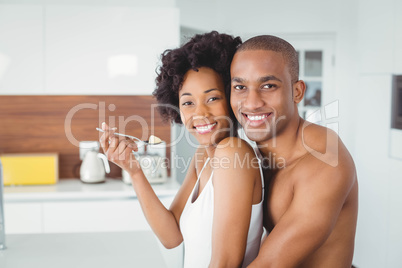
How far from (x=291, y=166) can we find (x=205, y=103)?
30cm

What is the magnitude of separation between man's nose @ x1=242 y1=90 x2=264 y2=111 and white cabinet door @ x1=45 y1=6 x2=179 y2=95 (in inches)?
71.4

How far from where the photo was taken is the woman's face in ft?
4.02

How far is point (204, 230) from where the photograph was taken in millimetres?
1171

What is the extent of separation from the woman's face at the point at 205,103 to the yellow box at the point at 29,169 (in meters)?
1.92

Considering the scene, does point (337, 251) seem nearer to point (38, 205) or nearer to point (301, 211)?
point (301, 211)

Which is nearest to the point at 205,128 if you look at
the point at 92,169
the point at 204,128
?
the point at 204,128

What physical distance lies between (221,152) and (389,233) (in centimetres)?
213

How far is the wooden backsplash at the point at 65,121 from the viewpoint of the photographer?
3088mm

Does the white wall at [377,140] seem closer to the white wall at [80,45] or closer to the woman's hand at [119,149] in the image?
the white wall at [80,45]

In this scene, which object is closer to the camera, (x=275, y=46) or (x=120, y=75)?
(x=275, y=46)

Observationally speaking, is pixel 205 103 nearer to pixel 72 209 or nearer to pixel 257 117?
pixel 257 117

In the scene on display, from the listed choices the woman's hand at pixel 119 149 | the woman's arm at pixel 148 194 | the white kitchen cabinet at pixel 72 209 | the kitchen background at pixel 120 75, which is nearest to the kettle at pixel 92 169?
the white kitchen cabinet at pixel 72 209

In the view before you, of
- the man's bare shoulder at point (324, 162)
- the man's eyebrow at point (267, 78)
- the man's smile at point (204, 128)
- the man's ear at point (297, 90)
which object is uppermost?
the man's eyebrow at point (267, 78)

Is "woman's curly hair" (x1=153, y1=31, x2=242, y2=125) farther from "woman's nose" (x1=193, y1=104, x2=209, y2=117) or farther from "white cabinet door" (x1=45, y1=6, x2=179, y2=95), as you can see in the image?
"white cabinet door" (x1=45, y1=6, x2=179, y2=95)
